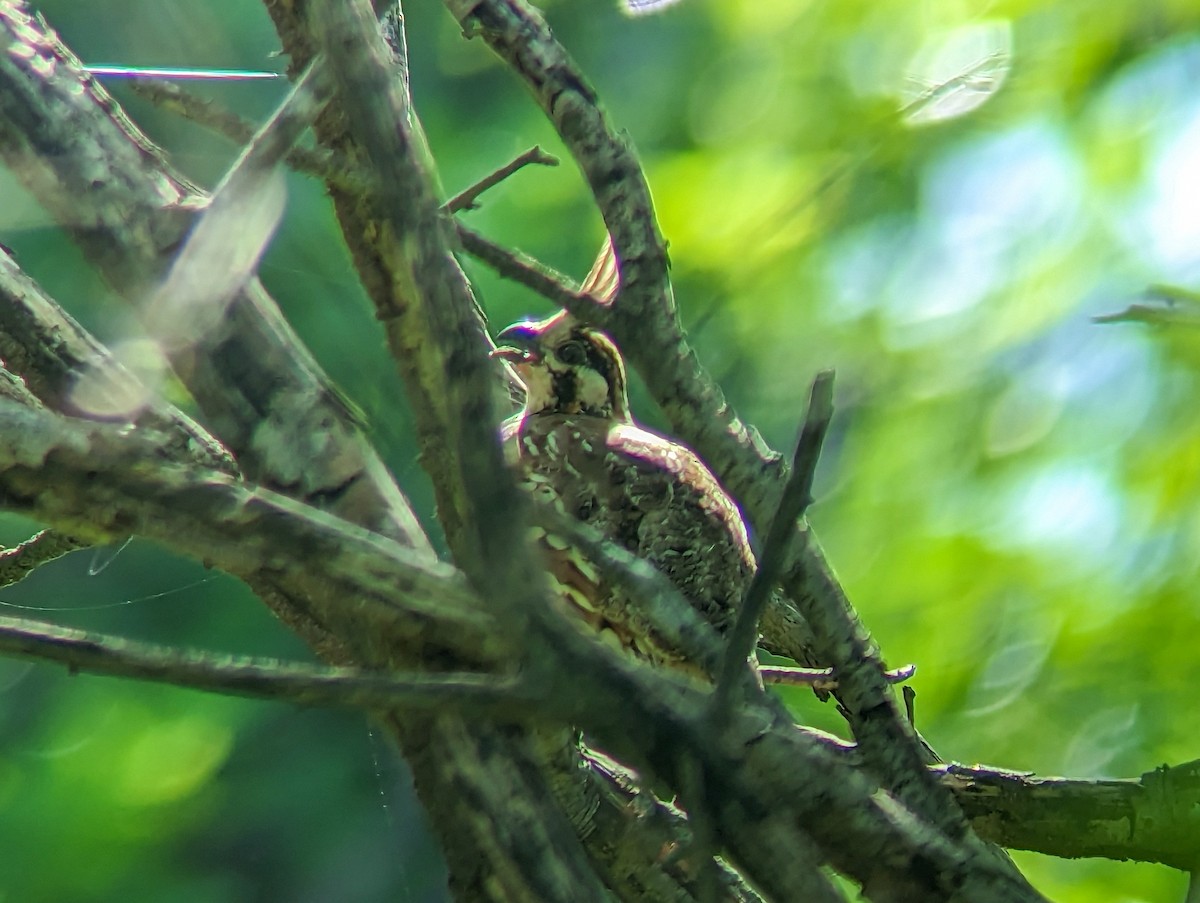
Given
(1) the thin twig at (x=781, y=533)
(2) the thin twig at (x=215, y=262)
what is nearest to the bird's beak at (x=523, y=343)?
(2) the thin twig at (x=215, y=262)

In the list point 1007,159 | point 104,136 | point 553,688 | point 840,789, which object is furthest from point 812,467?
point 1007,159

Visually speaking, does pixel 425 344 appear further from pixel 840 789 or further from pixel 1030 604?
pixel 1030 604

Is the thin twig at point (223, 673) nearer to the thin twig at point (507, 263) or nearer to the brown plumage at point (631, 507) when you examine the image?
the thin twig at point (507, 263)

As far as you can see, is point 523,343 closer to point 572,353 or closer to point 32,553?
point 572,353

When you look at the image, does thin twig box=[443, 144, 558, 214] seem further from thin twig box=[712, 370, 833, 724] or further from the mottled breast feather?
thin twig box=[712, 370, 833, 724]

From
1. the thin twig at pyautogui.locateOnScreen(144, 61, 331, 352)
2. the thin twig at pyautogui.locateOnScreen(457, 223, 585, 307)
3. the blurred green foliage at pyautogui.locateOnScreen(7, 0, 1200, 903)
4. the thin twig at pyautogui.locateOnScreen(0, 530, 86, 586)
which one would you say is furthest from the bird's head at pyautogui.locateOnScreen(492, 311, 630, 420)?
the thin twig at pyautogui.locateOnScreen(144, 61, 331, 352)

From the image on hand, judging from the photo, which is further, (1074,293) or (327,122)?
(1074,293)

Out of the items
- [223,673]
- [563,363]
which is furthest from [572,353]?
[223,673]
